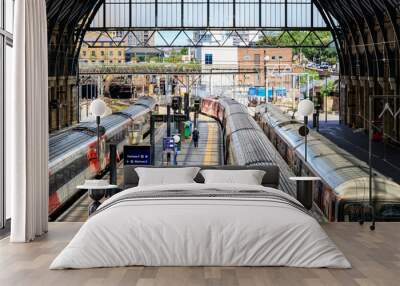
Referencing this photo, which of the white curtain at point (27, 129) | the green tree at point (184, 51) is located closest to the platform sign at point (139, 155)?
the green tree at point (184, 51)

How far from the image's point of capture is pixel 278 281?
19.1 ft

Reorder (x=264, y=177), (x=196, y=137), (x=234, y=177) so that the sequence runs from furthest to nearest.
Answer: (x=196, y=137) < (x=264, y=177) < (x=234, y=177)

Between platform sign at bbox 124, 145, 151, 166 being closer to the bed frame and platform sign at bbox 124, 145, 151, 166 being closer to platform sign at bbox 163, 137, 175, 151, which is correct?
platform sign at bbox 163, 137, 175, 151

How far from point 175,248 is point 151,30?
8.24 m

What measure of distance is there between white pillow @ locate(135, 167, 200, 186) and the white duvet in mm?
2258

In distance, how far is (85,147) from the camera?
11.6m

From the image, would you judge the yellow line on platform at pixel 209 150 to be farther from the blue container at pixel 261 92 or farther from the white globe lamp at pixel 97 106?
the white globe lamp at pixel 97 106

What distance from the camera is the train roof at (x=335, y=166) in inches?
346

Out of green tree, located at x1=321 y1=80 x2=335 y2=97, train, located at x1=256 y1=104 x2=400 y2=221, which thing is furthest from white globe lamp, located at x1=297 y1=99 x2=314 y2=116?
green tree, located at x1=321 y1=80 x2=335 y2=97

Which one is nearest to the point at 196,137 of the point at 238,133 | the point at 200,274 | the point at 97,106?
the point at 238,133

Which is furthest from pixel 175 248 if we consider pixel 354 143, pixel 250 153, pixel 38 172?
pixel 354 143

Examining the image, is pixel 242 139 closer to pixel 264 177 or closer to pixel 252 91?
pixel 252 91

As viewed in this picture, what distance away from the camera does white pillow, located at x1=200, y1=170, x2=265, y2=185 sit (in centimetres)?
865

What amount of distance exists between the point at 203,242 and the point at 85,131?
670 centimetres
